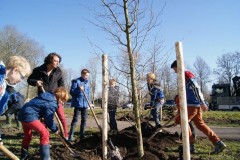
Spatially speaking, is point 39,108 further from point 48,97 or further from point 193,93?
point 193,93

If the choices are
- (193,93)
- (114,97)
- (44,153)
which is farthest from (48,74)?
(193,93)

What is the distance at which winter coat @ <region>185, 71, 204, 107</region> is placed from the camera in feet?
17.8

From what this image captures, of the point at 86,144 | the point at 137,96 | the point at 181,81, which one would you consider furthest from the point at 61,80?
the point at 181,81

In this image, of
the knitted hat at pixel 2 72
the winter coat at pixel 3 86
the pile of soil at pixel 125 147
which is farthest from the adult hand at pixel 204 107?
the knitted hat at pixel 2 72

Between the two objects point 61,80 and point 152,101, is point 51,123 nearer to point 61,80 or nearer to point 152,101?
point 61,80

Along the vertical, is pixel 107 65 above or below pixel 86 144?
above

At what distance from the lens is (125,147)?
5363 millimetres

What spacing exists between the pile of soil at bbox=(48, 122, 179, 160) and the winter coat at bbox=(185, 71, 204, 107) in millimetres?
1016

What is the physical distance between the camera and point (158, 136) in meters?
6.25

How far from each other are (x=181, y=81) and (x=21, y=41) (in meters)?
31.7

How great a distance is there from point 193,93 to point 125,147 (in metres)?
1.60

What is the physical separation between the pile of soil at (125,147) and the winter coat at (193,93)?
102cm

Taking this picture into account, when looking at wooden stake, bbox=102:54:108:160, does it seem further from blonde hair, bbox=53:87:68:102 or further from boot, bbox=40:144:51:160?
boot, bbox=40:144:51:160

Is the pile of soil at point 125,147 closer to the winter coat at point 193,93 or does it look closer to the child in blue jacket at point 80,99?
the child in blue jacket at point 80,99
